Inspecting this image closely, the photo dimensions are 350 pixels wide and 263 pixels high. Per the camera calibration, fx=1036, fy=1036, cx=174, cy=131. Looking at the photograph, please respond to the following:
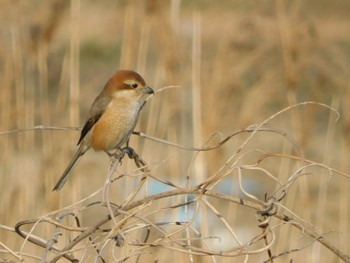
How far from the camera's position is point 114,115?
14.8 feet

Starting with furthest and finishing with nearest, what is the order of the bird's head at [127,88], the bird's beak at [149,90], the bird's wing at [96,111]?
the bird's wing at [96,111] → the bird's beak at [149,90] → the bird's head at [127,88]

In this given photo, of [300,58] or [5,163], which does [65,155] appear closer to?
[5,163]

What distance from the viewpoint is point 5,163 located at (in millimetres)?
5031

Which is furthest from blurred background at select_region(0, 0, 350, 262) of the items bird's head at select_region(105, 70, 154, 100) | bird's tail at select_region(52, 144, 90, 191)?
bird's head at select_region(105, 70, 154, 100)

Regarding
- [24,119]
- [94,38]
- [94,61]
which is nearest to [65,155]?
[24,119]

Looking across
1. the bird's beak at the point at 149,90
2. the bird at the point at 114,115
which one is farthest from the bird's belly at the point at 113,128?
the bird's beak at the point at 149,90

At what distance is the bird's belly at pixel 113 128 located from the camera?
440 cm

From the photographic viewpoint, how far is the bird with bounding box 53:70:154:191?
4371 millimetres

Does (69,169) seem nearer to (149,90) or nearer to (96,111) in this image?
(96,111)

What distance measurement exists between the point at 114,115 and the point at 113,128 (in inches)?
2.4

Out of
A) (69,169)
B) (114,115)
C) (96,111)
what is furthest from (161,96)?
(69,169)

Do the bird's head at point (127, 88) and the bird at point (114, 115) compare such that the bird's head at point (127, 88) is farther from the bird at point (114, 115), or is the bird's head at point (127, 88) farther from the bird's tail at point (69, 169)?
the bird's tail at point (69, 169)

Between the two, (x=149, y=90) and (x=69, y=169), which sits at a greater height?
(x=149, y=90)

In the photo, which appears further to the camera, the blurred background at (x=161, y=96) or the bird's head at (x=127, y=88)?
the blurred background at (x=161, y=96)
